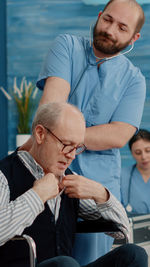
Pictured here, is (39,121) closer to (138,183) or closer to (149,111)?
(138,183)

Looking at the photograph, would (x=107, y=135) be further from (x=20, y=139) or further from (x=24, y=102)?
(x=24, y=102)

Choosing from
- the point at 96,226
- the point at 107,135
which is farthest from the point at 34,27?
the point at 96,226

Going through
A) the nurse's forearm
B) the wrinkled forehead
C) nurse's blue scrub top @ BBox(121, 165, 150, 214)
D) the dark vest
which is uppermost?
the wrinkled forehead

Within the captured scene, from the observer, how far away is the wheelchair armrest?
1.91 metres

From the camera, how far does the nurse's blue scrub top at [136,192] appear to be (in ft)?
13.3

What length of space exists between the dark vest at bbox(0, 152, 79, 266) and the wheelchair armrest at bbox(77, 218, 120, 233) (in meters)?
0.11

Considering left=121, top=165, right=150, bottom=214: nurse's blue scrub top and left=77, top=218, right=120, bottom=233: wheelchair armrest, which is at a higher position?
left=77, top=218, right=120, bottom=233: wheelchair armrest

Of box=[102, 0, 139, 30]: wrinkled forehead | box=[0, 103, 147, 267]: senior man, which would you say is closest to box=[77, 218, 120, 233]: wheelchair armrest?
box=[0, 103, 147, 267]: senior man

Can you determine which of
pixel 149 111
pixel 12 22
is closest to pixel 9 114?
pixel 12 22

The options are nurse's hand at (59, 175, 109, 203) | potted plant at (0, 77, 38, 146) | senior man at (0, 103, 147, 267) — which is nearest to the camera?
senior man at (0, 103, 147, 267)

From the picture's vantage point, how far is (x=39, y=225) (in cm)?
171

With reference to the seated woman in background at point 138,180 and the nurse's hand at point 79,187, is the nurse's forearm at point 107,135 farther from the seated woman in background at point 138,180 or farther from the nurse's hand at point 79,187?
the seated woman in background at point 138,180

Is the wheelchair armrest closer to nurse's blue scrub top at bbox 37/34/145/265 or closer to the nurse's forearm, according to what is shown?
nurse's blue scrub top at bbox 37/34/145/265

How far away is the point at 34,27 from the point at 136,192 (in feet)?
7.20
